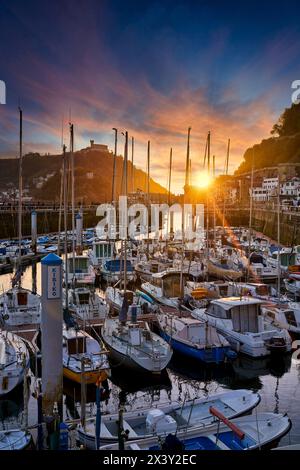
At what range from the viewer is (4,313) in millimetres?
17531

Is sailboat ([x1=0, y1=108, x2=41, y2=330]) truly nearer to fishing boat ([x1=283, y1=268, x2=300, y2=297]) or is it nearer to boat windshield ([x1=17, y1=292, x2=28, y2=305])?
boat windshield ([x1=17, y1=292, x2=28, y2=305])

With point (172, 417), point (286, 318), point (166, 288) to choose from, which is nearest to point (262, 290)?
point (286, 318)

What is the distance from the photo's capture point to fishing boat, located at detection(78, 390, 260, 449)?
28.9 ft

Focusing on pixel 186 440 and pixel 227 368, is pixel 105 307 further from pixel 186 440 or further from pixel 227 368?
pixel 186 440

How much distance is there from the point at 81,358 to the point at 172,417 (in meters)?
3.88

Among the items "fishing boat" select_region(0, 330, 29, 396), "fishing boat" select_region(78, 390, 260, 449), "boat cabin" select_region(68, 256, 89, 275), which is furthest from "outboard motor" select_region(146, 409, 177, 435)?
"boat cabin" select_region(68, 256, 89, 275)

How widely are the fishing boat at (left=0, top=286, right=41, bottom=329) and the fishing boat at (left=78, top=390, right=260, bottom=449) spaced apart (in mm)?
8447

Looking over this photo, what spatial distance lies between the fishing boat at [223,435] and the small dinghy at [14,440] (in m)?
1.50

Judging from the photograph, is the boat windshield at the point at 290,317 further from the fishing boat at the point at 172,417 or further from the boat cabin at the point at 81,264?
the boat cabin at the point at 81,264

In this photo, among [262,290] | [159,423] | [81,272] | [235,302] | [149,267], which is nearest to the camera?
[159,423]

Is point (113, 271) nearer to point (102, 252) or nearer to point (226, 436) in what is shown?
point (102, 252)

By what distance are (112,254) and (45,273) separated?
2357 cm

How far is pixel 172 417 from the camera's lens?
9.59 meters

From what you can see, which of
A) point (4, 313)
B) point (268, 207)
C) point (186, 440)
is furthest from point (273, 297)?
point (268, 207)
